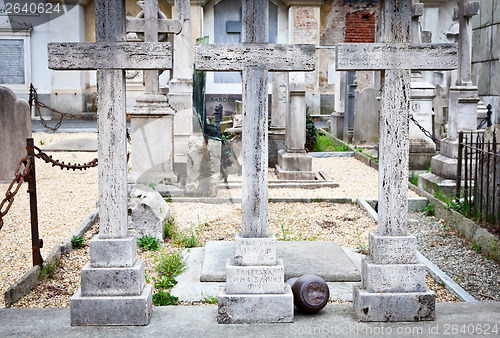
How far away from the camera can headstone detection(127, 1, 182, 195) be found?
823 cm

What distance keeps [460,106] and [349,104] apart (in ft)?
17.6

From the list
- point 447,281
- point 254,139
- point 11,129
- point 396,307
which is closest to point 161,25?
point 11,129

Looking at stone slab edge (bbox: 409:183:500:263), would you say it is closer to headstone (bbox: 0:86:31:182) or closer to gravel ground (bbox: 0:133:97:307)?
gravel ground (bbox: 0:133:97:307)

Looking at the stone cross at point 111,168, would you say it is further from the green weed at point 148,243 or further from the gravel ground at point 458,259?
the gravel ground at point 458,259

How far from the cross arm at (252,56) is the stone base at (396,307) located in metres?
1.43

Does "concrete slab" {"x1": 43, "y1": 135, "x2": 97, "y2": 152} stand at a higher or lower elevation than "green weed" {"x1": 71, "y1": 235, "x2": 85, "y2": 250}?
higher

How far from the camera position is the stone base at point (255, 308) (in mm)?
3412

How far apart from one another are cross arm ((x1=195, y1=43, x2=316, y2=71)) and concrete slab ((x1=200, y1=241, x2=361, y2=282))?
182cm

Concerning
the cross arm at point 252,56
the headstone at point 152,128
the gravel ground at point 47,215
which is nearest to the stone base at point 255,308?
the cross arm at point 252,56

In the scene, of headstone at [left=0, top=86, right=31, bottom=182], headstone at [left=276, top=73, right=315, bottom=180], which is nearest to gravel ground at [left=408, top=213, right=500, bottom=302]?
headstone at [left=276, top=73, right=315, bottom=180]

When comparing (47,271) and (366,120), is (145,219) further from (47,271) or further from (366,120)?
(366,120)

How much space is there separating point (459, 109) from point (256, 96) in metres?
6.14

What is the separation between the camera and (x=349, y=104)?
A: 1399 cm

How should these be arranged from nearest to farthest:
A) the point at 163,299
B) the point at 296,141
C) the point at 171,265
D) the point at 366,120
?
1. the point at 163,299
2. the point at 171,265
3. the point at 296,141
4. the point at 366,120
